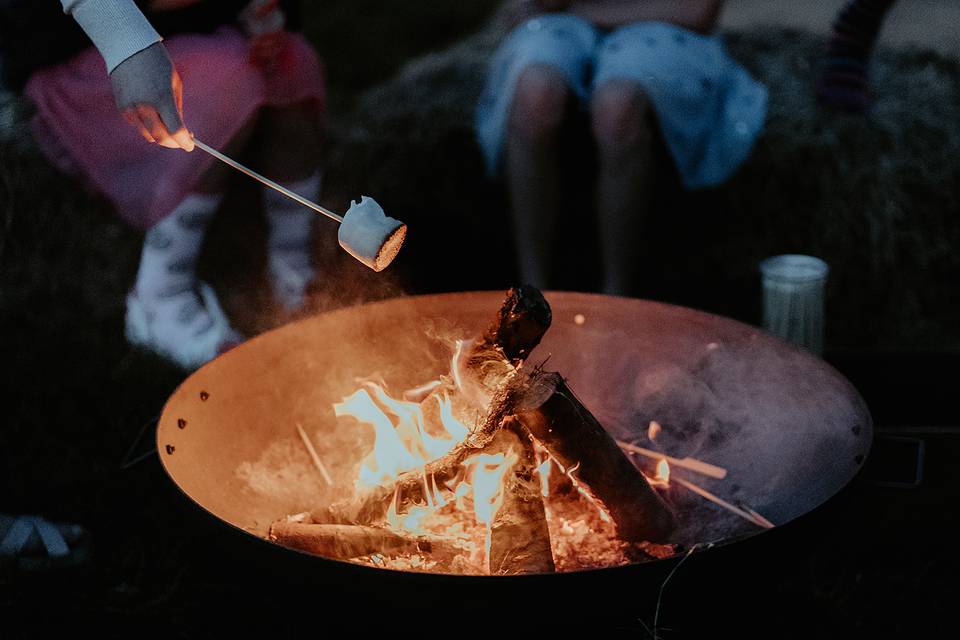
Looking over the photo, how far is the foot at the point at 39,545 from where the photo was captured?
2.08 metres

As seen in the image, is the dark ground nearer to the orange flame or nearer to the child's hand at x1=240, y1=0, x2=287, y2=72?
the orange flame

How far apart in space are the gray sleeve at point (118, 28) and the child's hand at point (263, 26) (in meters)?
0.84

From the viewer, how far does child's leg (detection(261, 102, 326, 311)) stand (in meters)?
2.89

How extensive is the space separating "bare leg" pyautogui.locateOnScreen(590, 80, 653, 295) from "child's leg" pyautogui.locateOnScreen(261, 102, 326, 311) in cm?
87

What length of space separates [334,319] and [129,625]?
77cm

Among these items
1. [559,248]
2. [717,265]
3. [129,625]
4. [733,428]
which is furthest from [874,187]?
[129,625]

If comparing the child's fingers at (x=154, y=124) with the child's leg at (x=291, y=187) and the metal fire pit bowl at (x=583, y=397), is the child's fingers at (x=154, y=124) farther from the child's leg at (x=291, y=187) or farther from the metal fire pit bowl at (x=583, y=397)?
the child's leg at (x=291, y=187)

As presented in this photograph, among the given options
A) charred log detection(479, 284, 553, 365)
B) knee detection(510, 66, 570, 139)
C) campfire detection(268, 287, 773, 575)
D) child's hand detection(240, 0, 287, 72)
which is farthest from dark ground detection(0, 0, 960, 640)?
child's hand detection(240, 0, 287, 72)

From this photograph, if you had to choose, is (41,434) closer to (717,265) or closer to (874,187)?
(717,265)

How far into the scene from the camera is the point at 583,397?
216 centimetres

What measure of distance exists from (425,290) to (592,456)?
1617 mm

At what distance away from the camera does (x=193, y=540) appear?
7.23ft

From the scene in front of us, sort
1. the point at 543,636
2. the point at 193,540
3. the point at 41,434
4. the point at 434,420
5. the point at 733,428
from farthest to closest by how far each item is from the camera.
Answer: the point at 41,434
the point at 193,540
the point at 733,428
the point at 434,420
the point at 543,636

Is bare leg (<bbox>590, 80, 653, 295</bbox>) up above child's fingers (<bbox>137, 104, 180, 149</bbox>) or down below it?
below
